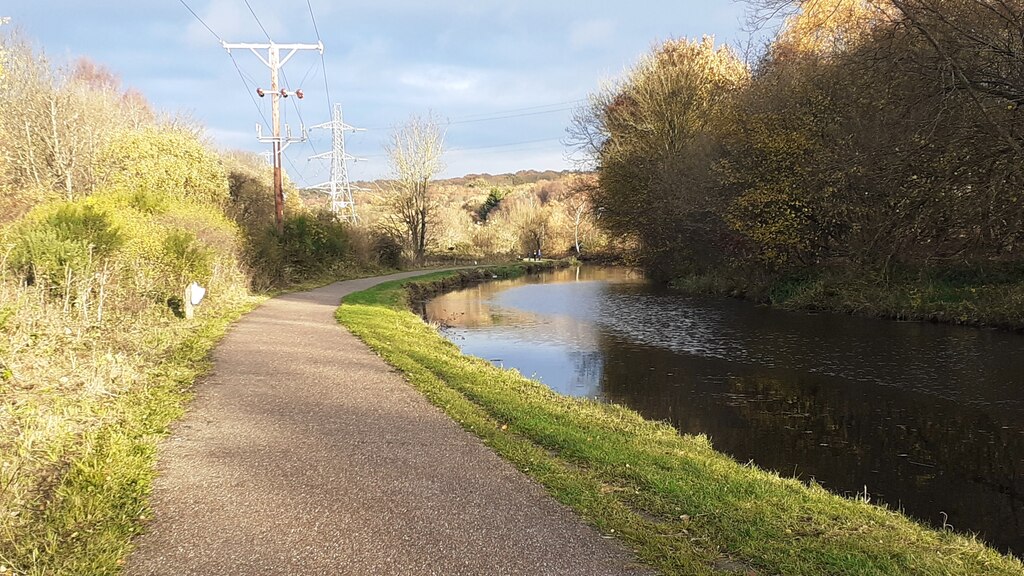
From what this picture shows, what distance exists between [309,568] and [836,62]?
2018 cm

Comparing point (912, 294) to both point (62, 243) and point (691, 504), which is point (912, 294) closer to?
point (691, 504)

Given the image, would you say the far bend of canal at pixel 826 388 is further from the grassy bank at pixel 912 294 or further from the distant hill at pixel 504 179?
the distant hill at pixel 504 179

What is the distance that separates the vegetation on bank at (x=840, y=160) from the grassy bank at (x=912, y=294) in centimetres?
6

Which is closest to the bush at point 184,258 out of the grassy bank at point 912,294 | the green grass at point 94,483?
the green grass at point 94,483

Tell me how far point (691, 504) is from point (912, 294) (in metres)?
16.4

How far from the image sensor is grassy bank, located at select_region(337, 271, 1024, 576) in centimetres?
353

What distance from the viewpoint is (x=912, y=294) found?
1712 cm

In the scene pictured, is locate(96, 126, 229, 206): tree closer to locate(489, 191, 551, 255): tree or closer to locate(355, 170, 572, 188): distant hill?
locate(489, 191, 551, 255): tree

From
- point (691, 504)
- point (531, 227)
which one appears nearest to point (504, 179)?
point (531, 227)

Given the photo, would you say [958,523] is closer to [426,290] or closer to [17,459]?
[17,459]

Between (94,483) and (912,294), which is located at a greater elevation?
(912,294)

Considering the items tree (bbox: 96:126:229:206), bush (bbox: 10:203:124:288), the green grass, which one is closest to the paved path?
the green grass

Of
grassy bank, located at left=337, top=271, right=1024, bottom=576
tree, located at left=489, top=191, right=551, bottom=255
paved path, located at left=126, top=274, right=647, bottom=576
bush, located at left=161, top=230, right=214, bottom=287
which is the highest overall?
tree, located at left=489, top=191, right=551, bottom=255

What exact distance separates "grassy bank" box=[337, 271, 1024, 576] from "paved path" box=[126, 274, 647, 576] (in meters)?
0.26
